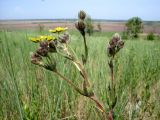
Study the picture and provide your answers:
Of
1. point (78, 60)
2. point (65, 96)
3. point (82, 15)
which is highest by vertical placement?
point (82, 15)

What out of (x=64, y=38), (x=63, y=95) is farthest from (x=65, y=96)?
(x=64, y=38)

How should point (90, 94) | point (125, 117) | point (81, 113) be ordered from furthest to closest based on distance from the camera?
1. point (81, 113)
2. point (125, 117)
3. point (90, 94)

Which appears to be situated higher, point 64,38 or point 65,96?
point 64,38

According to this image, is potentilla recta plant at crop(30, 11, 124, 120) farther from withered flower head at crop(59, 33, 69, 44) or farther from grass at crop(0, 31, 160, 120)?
grass at crop(0, 31, 160, 120)

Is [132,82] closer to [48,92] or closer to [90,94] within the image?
[48,92]

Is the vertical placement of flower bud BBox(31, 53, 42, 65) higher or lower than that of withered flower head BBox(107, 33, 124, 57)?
lower

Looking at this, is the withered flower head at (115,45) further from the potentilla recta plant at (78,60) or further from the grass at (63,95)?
the grass at (63,95)

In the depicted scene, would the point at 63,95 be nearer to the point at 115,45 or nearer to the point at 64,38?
the point at 64,38

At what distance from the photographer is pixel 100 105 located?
2.21 ft

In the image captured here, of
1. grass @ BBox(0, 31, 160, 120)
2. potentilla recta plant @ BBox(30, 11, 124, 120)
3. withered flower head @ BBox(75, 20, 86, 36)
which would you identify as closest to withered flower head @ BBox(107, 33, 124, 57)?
potentilla recta plant @ BBox(30, 11, 124, 120)

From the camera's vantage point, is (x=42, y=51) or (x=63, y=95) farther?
(x=63, y=95)

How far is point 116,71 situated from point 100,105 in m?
0.87

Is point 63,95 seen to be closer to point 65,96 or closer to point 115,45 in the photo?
point 65,96

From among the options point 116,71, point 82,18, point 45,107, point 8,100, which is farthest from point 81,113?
point 82,18
